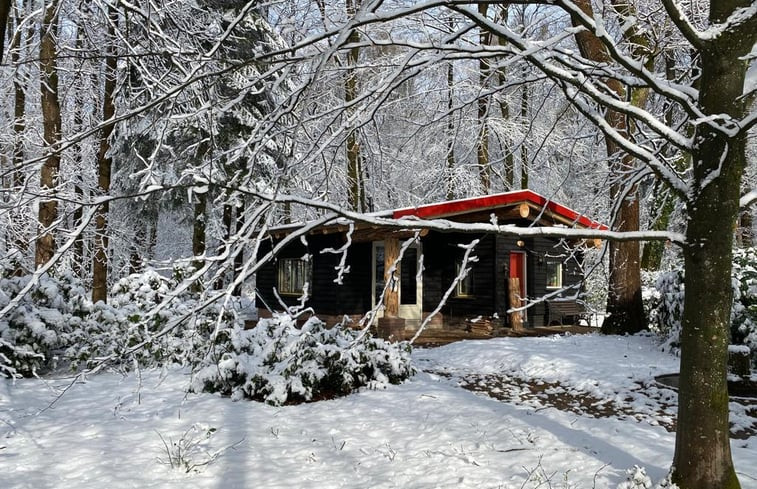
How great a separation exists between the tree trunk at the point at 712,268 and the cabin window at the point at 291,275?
1585 cm

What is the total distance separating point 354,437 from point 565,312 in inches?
544

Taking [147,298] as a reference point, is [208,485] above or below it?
below

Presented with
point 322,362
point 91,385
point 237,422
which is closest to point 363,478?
point 237,422

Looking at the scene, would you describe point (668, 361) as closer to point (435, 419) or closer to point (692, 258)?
point (435, 419)

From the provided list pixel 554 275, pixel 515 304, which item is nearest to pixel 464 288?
pixel 515 304

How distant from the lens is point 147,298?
10.3m

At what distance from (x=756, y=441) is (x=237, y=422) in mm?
5130

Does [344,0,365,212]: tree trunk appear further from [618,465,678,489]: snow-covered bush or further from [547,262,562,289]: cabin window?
[547,262,562,289]: cabin window

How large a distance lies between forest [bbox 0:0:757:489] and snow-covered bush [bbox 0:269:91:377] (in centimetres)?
3

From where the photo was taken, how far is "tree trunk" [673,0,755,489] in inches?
136

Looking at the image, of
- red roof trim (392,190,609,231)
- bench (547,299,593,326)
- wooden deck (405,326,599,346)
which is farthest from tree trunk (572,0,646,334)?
bench (547,299,593,326)

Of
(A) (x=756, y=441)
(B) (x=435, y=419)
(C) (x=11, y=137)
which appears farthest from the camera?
(C) (x=11, y=137)

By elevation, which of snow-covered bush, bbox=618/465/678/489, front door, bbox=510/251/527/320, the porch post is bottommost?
snow-covered bush, bbox=618/465/678/489

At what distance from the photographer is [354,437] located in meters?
5.60
